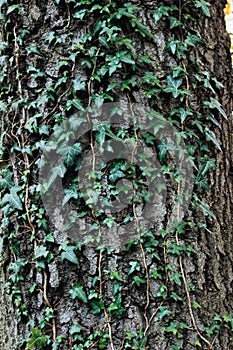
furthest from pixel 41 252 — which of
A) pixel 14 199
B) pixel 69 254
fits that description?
pixel 14 199

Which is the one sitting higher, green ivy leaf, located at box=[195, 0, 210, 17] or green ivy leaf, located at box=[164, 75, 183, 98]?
green ivy leaf, located at box=[195, 0, 210, 17]

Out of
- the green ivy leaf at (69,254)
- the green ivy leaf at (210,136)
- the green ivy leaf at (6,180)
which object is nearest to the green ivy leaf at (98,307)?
the green ivy leaf at (69,254)

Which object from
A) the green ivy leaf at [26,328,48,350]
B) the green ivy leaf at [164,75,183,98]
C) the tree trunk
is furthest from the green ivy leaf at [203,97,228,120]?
the green ivy leaf at [26,328,48,350]

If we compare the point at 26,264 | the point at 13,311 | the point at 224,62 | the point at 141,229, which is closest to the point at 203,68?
the point at 224,62

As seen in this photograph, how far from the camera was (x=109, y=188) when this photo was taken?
1730 millimetres

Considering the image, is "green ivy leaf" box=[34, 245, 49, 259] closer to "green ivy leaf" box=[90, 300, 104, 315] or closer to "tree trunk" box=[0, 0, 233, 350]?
"tree trunk" box=[0, 0, 233, 350]

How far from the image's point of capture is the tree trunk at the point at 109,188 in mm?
1700

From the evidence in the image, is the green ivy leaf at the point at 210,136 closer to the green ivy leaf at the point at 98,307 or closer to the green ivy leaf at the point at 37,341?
the green ivy leaf at the point at 98,307

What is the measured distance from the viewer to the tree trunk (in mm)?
1700

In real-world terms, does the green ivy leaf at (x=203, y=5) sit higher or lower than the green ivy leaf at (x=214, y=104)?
higher

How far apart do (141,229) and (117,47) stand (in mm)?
670

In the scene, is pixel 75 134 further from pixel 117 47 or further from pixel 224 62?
pixel 224 62

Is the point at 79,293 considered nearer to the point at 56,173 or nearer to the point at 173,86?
the point at 56,173

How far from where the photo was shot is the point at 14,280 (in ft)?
5.91
